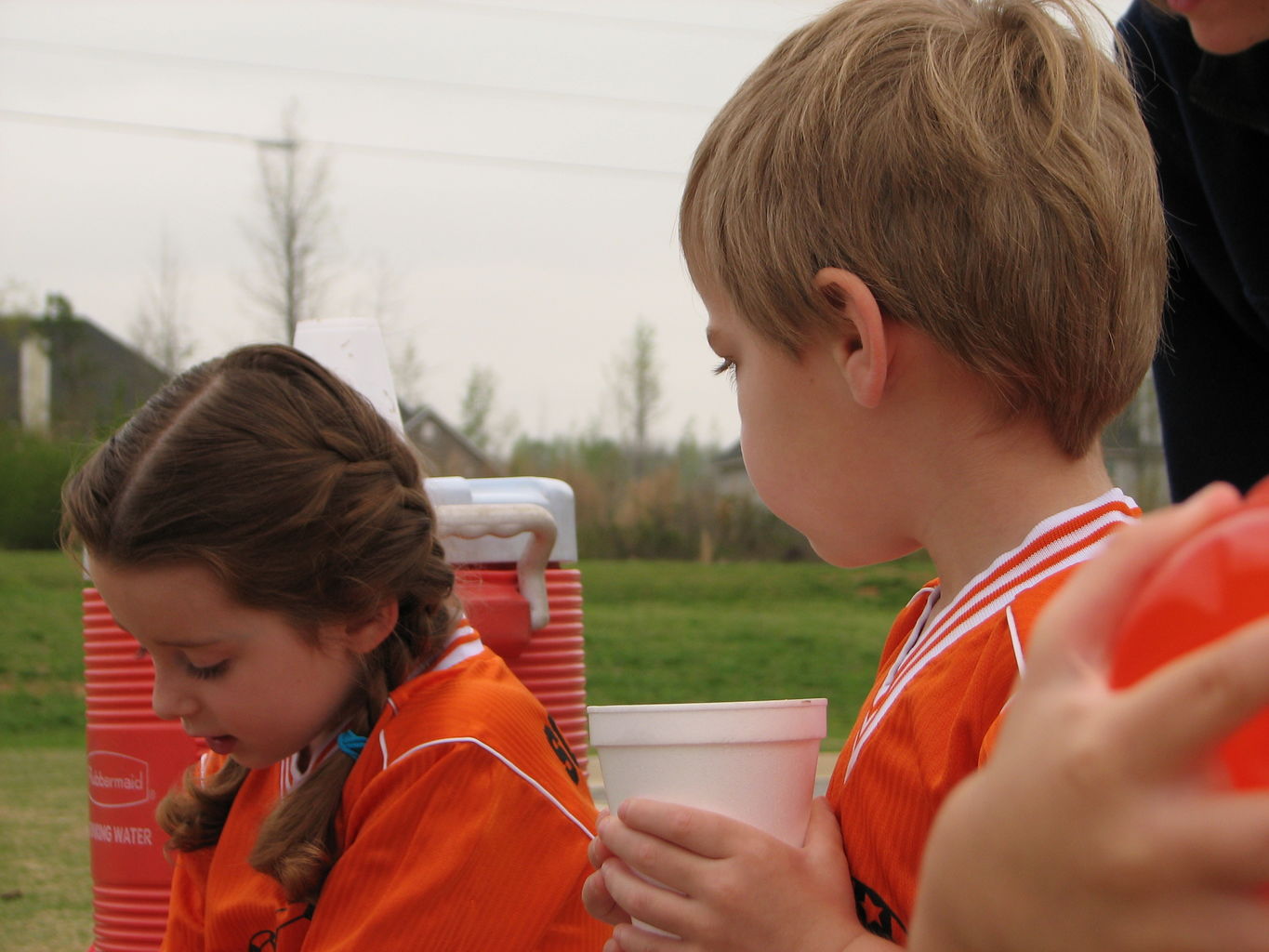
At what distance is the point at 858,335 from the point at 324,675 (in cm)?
112

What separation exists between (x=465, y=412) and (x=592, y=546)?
660 centimetres

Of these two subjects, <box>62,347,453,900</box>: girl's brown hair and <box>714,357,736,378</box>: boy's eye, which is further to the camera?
<box>62,347,453,900</box>: girl's brown hair

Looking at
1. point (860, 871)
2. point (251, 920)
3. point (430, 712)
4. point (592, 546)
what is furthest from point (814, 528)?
point (592, 546)

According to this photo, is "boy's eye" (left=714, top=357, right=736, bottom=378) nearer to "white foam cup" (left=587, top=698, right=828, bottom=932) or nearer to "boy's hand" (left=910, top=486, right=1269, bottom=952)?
"white foam cup" (left=587, top=698, right=828, bottom=932)

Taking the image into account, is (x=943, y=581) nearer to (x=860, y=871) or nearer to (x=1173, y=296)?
(x=860, y=871)

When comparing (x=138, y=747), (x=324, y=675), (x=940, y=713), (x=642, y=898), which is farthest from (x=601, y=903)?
(x=138, y=747)

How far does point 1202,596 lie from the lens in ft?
1.38

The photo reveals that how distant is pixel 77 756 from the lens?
8.27 metres

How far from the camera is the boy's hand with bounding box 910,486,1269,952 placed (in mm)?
369

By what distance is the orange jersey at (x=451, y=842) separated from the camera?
1.76 meters

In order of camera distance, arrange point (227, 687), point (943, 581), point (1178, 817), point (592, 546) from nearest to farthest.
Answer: point (1178, 817) < point (943, 581) < point (227, 687) < point (592, 546)

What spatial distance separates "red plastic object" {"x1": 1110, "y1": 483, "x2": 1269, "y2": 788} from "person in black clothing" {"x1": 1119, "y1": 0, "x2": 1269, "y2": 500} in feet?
5.88

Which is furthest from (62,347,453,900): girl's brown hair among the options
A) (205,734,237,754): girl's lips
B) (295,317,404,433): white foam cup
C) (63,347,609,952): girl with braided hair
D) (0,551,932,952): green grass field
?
(0,551,932,952): green grass field

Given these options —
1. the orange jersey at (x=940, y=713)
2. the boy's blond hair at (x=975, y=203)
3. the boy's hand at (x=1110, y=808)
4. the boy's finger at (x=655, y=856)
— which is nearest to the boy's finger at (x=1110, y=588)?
the boy's hand at (x=1110, y=808)
